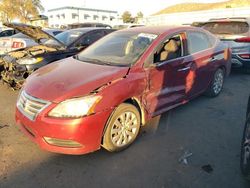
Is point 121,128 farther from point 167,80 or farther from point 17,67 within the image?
point 17,67

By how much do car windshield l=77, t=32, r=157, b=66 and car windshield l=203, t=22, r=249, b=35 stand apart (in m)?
4.21

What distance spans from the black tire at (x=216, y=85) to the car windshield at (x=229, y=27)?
2282 millimetres

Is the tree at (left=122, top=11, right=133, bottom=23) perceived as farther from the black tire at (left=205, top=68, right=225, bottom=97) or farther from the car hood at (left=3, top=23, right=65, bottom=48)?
the black tire at (left=205, top=68, right=225, bottom=97)

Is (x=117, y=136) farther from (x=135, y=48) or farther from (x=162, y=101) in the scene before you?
(x=135, y=48)

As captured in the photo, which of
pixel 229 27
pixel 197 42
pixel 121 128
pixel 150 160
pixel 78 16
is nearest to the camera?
pixel 150 160

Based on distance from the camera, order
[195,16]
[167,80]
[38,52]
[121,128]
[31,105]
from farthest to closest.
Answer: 1. [195,16]
2. [38,52]
3. [167,80]
4. [121,128]
5. [31,105]

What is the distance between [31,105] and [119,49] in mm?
1701

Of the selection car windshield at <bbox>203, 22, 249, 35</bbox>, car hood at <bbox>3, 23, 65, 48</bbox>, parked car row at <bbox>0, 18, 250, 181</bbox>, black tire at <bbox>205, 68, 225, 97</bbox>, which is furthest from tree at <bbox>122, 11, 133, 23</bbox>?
parked car row at <bbox>0, 18, 250, 181</bbox>

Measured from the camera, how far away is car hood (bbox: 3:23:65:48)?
6150mm

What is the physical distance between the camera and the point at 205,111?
4.78 meters

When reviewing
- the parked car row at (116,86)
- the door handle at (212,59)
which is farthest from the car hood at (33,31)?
the door handle at (212,59)

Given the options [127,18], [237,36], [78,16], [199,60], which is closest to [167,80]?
[199,60]

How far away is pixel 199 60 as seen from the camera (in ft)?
15.1

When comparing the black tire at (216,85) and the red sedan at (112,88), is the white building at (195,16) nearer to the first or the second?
the black tire at (216,85)
